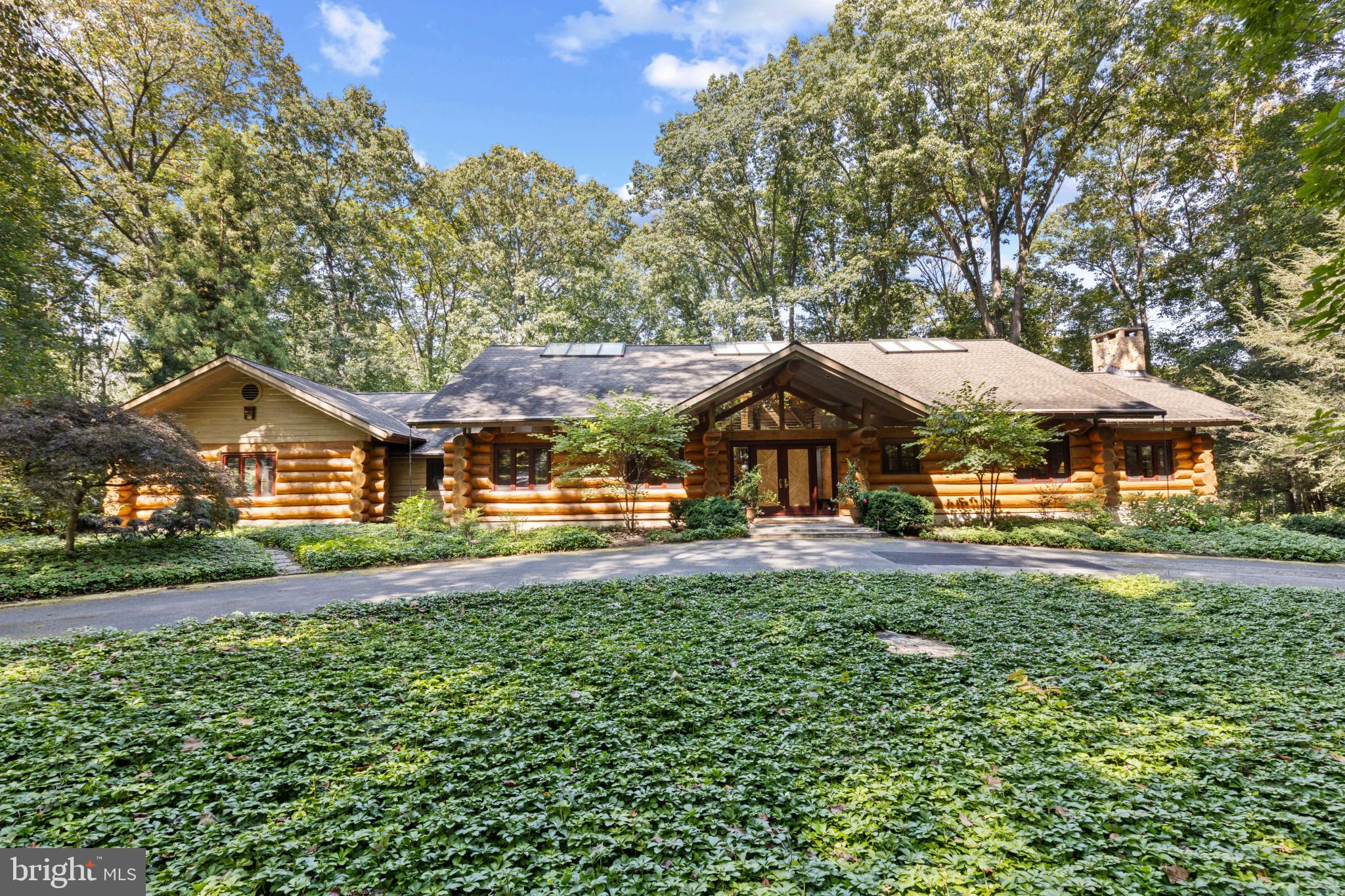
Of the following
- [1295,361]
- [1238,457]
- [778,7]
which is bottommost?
[1238,457]

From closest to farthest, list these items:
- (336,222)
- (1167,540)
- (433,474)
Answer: (1167,540) < (433,474) < (336,222)

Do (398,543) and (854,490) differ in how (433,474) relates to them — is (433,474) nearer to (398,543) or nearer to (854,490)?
(398,543)

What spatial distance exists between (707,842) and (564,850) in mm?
625

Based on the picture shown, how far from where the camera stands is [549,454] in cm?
1503

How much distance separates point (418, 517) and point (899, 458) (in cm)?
1292

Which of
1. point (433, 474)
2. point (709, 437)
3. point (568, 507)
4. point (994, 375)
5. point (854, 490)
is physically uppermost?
point (994, 375)

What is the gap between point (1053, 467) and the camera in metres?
15.2

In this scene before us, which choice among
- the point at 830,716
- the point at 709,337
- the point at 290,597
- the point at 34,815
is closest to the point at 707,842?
the point at 830,716

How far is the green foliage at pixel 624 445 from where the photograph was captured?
12.8 m

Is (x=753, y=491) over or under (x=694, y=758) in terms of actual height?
over

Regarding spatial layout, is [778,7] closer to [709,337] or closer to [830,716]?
[709,337]

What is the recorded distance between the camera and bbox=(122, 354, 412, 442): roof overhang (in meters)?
14.5

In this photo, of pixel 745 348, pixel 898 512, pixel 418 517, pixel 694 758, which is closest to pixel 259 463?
pixel 418 517

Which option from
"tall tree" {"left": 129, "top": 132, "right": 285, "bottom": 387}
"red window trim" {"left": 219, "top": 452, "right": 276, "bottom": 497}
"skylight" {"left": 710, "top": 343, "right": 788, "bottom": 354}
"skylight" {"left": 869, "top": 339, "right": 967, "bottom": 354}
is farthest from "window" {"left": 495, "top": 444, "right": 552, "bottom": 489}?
"tall tree" {"left": 129, "top": 132, "right": 285, "bottom": 387}
